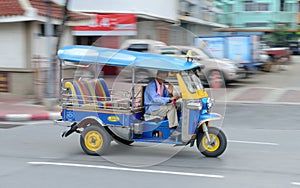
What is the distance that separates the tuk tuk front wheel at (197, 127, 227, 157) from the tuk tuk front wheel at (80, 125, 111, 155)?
1.45 m

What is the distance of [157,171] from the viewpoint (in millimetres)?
6762

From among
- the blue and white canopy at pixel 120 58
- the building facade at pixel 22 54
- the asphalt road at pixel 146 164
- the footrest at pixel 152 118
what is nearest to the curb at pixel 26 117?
the asphalt road at pixel 146 164

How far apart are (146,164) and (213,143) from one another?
1.10 m

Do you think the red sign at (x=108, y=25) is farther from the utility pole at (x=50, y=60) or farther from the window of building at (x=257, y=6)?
the window of building at (x=257, y=6)

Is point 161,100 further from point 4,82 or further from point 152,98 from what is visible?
point 4,82

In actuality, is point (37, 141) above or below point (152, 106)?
below

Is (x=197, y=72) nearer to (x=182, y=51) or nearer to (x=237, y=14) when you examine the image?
(x=182, y=51)

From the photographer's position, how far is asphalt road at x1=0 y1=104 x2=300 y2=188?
6238 millimetres

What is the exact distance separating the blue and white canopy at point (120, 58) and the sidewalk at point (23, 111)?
481cm

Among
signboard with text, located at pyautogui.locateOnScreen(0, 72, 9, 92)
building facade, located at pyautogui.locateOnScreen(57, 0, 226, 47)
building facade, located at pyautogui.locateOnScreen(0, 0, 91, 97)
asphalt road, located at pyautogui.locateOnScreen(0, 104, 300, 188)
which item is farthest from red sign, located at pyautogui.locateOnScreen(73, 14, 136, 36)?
asphalt road, located at pyautogui.locateOnScreen(0, 104, 300, 188)

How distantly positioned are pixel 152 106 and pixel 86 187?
1.96 metres

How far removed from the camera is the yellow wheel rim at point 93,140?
759 centimetres

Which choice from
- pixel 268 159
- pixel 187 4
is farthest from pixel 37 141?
pixel 187 4

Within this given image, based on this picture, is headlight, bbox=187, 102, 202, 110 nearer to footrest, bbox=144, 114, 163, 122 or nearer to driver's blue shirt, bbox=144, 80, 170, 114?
driver's blue shirt, bbox=144, 80, 170, 114
